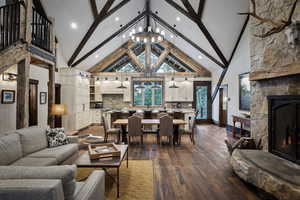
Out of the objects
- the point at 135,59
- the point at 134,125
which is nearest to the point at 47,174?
the point at 134,125

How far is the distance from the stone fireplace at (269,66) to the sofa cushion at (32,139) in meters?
4.37

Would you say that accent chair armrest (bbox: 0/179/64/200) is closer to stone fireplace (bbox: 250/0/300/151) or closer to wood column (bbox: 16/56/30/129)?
wood column (bbox: 16/56/30/129)

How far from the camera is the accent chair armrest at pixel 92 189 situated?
1.49 meters

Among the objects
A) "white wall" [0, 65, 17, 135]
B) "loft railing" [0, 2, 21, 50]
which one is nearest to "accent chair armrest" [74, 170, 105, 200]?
"loft railing" [0, 2, 21, 50]

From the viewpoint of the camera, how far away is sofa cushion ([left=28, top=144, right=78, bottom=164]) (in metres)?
2.77

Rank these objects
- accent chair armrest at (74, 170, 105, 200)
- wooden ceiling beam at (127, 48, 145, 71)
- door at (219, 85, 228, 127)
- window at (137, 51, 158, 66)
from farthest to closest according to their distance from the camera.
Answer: window at (137, 51, 158, 66)
wooden ceiling beam at (127, 48, 145, 71)
door at (219, 85, 228, 127)
accent chair armrest at (74, 170, 105, 200)

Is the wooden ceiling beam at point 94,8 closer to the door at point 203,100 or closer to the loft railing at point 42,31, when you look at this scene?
the loft railing at point 42,31

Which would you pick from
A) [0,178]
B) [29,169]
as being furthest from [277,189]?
[0,178]

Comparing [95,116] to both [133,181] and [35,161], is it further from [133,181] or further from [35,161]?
[133,181]

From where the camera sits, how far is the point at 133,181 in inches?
109

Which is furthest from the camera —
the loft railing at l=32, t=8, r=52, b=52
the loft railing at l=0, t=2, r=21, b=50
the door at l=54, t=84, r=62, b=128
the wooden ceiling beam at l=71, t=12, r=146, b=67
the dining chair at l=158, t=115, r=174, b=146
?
the wooden ceiling beam at l=71, t=12, r=146, b=67

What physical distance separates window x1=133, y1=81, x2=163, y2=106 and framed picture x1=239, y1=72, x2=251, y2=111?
4258 mm

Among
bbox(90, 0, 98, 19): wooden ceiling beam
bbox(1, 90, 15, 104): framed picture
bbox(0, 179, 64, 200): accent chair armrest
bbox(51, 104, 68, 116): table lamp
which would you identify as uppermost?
bbox(90, 0, 98, 19): wooden ceiling beam

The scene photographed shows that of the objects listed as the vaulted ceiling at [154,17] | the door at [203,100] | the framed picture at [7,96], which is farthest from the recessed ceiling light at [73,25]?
the door at [203,100]
